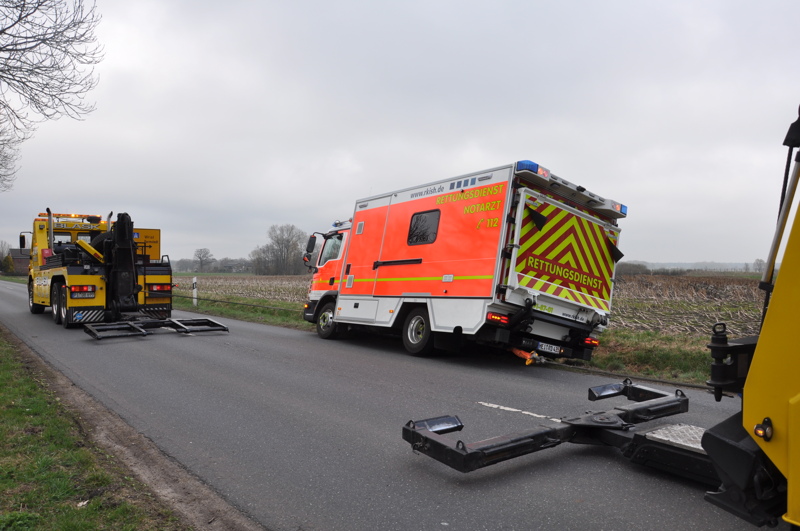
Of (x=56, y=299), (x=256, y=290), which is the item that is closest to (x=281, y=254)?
(x=256, y=290)

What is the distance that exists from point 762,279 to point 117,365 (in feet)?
27.9

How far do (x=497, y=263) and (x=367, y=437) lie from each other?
4.39m

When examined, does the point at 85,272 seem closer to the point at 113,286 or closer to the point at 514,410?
the point at 113,286

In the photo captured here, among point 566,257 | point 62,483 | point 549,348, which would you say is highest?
point 566,257

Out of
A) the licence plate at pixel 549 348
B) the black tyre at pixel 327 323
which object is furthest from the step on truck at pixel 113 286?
the licence plate at pixel 549 348

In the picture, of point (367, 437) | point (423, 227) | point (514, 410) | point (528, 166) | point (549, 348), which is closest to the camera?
point (367, 437)

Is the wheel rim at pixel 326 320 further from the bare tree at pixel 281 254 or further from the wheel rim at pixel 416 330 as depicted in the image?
the bare tree at pixel 281 254

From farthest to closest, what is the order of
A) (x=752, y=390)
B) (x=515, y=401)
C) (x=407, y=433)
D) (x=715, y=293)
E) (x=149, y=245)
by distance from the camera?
(x=715, y=293)
(x=149, y=245)
(x=515, y=401)
(x=407, y=433)
(x=752, y=390)

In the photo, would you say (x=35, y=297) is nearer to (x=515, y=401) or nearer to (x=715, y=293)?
(x=515, y=401)

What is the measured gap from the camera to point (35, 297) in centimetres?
1666

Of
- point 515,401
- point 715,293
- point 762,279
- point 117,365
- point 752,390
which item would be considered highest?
point 715,293

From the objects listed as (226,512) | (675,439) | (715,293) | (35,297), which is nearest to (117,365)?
(226,512)

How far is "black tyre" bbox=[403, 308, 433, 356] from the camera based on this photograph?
980 centimetres

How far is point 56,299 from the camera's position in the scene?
14.3 metres
